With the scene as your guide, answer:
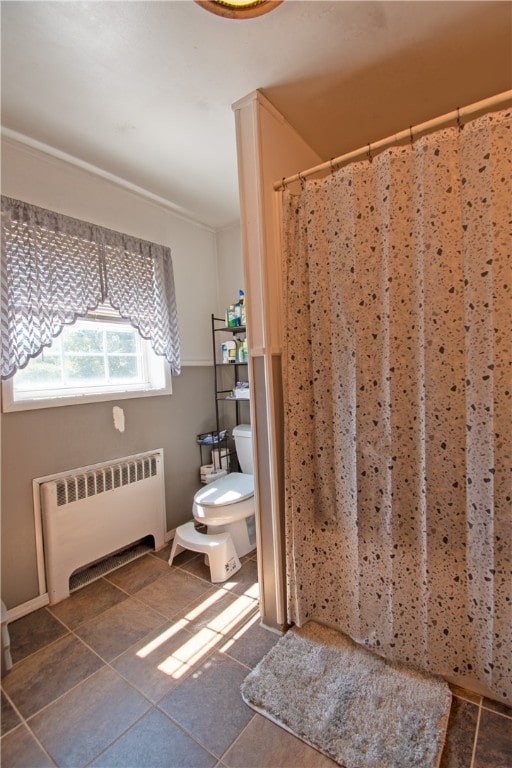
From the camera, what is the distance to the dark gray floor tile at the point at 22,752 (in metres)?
1.02

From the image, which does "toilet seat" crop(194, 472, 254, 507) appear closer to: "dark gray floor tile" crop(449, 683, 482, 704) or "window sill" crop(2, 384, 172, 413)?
"window sill" crop(2, 384, 172, 413)

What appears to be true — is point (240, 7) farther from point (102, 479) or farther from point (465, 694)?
point (465, 694)

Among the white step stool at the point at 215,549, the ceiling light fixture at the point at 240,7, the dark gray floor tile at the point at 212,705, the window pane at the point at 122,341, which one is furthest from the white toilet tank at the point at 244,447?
the ceiling light fixture at the point at 240,7

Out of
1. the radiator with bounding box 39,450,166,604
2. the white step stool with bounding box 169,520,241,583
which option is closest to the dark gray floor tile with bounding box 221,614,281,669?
the white step stool with bounding box 169,520,241,583

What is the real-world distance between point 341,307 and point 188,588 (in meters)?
1.64

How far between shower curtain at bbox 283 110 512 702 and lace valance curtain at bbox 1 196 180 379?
107 cm

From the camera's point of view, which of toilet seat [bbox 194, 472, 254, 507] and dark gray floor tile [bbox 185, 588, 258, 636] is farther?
toilet seat [bbox 194, 472, 254, 507]

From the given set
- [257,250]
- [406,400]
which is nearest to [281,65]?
[257,250]

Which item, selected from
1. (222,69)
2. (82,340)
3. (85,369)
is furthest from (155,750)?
(222,69)

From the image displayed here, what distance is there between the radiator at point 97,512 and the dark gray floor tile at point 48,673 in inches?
13.3

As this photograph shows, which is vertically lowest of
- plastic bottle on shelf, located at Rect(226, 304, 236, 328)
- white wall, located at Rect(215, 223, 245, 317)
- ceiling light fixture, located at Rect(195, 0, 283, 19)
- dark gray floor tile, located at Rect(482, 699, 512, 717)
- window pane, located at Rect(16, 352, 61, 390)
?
dark gray floor tile, located at Rect(482, 699, 512, 717)

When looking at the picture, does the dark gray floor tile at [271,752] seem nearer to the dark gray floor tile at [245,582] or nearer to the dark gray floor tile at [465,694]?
the dark gray floor tile at [465,694]

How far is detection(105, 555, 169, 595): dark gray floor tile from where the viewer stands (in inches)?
73.6

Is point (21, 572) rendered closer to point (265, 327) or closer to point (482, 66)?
point (265, 327)
